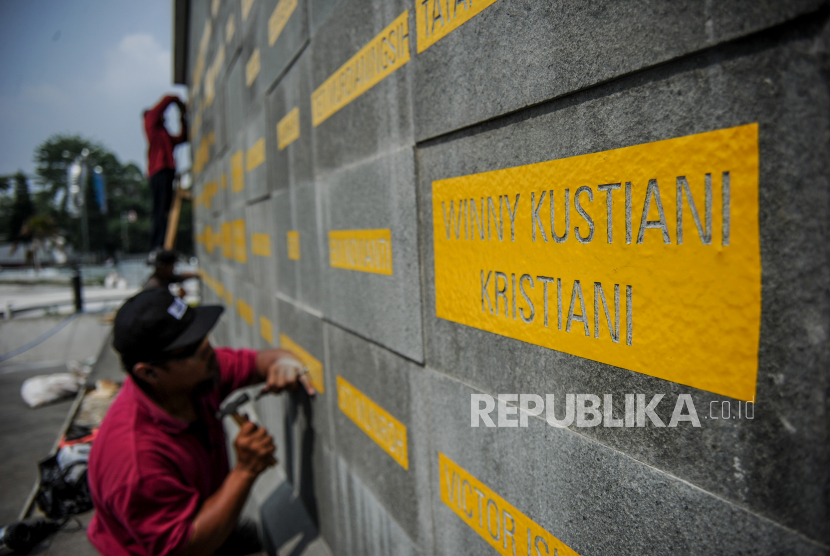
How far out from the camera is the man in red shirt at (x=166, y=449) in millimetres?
2275

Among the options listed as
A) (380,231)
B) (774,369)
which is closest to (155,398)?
(380,231)

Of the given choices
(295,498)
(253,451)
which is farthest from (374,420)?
(295,498)

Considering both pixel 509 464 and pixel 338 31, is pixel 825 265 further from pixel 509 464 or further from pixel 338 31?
pixel 338 31

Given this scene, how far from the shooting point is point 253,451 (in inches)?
108

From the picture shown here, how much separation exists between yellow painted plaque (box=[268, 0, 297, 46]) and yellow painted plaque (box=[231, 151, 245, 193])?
5.73ft

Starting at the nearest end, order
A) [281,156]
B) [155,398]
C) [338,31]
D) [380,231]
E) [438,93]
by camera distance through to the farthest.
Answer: [438,93], [380,231], [338,31], [155,398], [281,156]

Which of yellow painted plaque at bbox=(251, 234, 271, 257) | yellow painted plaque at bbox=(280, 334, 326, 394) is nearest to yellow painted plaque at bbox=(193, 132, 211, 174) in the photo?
yellow painted plaque at bbox=(251, 234, 271, 257)

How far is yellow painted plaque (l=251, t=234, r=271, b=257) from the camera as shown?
4.34 m

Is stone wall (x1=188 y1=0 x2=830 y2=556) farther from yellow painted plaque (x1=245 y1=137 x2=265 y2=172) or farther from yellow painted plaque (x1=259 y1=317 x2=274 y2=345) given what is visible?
yellow painted plaque (x1=259 y1=317 x2=274 y2=345)

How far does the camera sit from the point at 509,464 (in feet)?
4.96

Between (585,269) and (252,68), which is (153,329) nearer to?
(585,269)

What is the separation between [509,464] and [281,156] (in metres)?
2.95

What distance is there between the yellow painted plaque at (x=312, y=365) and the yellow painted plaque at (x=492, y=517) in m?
1.42

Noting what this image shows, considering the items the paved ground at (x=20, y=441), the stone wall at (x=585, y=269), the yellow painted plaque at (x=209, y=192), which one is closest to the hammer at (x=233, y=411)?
the stone wall at (x=585, y=269)
